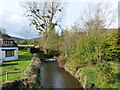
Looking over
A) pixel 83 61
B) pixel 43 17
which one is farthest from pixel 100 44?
pixel 43 17

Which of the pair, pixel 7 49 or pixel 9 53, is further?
pixel 9 53

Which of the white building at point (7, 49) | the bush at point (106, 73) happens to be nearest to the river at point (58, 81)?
the bush at point (106, 73)

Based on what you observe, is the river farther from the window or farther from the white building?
the window

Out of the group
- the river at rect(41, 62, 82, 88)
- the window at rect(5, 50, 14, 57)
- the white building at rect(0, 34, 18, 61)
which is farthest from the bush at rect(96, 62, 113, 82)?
the window at rect(5, 50, 14, 57)

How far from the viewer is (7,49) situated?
16.1 m

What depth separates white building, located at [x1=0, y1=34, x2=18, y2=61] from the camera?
616 inches

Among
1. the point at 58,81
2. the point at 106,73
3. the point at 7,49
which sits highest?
the point at 7,49

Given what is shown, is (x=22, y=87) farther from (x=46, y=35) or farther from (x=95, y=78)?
(x=46, y=35)

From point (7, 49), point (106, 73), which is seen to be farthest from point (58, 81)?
point (7, 49)

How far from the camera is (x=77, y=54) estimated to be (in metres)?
11.5

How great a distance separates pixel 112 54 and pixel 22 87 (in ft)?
28.7

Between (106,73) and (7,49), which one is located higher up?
(7,49)

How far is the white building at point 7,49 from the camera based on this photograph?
15.6 meters

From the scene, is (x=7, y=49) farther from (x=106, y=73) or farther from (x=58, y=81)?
(x=106, y=73)
